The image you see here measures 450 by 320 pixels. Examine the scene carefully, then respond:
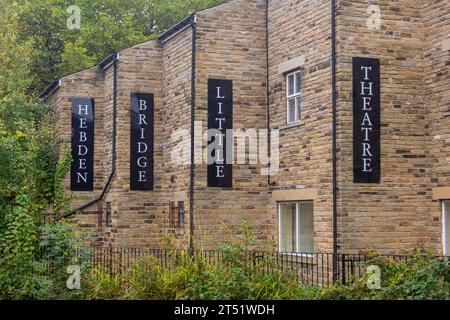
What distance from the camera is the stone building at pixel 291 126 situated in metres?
15.8

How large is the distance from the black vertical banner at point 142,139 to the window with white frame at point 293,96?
193 inches

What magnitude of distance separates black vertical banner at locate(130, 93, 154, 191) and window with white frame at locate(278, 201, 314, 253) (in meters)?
4.82

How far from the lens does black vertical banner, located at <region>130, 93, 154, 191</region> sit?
21.3m

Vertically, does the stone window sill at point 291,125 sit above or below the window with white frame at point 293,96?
below

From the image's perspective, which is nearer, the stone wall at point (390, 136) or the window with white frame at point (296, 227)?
the stone wall at point (390, 136)

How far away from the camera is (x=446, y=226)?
1563 cm

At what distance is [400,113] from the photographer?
16.2m

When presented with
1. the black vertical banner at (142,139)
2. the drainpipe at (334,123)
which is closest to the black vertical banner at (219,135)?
the black vertical banner at (142,139)

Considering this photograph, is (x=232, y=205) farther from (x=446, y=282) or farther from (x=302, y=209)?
(x=446, y=282)

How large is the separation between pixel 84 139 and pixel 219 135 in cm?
737

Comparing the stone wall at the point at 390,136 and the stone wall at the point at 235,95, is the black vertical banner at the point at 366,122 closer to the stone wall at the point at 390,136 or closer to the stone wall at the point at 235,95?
the stone wall at the point at 390,136

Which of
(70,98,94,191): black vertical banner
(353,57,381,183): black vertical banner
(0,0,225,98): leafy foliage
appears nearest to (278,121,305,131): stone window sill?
(353,57,381,183): black vertical banner

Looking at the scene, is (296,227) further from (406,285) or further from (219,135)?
(406,285)

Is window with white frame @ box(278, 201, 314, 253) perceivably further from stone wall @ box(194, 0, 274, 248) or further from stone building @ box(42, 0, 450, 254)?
stone wall @ box(194, 0, 274, 248)
